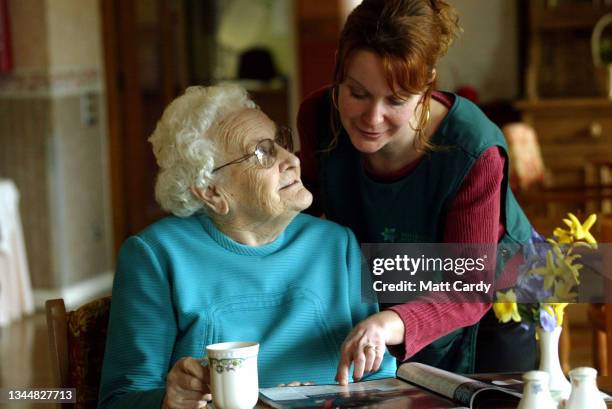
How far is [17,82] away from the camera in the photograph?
5387 mm

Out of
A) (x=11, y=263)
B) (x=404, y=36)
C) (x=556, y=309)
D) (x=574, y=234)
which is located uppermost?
(x=404, y=36)

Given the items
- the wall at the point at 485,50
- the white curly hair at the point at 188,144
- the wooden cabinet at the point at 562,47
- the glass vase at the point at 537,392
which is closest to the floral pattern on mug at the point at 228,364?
the glass vase at the point at 537,392

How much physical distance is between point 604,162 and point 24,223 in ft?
10.0

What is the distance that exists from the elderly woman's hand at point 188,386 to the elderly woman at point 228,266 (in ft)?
0.54

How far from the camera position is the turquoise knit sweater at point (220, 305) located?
5.44ft

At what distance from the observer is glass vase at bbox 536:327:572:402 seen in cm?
150

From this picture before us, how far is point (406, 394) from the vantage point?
1485mm

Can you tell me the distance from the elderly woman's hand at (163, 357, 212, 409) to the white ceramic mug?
0.21 feet

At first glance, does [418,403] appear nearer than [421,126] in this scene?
Yes

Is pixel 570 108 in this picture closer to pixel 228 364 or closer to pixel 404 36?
pixel 404 36

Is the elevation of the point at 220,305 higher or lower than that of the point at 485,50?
lower

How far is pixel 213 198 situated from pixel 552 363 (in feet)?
2.20

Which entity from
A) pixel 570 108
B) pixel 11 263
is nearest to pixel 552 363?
pixel 11 263

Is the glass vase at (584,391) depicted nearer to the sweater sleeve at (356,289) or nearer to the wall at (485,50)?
the sweater sleeve at (356,289)
